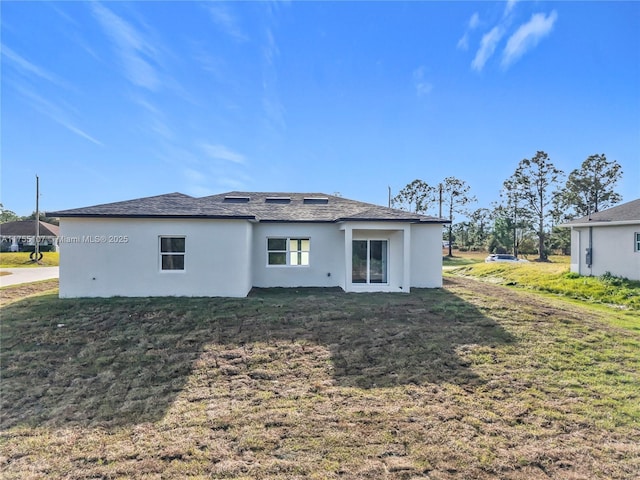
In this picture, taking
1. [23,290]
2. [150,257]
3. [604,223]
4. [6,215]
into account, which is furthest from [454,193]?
[6,215]

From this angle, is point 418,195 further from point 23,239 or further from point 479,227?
point 23,239

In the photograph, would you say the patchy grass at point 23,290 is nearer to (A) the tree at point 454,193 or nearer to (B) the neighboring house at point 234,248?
(B) the neighboring house at point 234,248

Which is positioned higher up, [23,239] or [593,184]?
[593,184]

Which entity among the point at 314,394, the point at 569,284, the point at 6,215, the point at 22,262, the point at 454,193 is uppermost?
the point at 454,193

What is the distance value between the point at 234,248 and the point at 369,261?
625 cm

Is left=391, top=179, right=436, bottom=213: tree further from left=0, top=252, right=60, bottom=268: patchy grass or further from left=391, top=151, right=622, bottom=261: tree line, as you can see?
left=0, top=252, right=60, bottom=268: patchy grass

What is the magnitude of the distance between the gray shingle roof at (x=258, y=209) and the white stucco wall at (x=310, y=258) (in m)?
0.47

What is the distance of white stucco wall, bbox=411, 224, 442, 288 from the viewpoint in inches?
627

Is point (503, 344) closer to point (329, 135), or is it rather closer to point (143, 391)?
point (143, 391)

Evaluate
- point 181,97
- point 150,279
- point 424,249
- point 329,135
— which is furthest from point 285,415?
point 329,135

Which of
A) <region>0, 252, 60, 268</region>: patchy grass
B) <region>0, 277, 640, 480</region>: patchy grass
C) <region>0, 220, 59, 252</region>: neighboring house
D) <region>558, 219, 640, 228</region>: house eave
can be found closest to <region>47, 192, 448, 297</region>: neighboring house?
<region>0, 277, 640, 480</region>: patchy grass

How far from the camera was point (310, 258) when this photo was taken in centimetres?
1559

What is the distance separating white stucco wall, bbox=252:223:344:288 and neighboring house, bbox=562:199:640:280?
16.2m

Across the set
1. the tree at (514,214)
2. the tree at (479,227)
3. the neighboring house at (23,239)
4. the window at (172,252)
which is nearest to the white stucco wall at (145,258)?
the window at (172,252)
